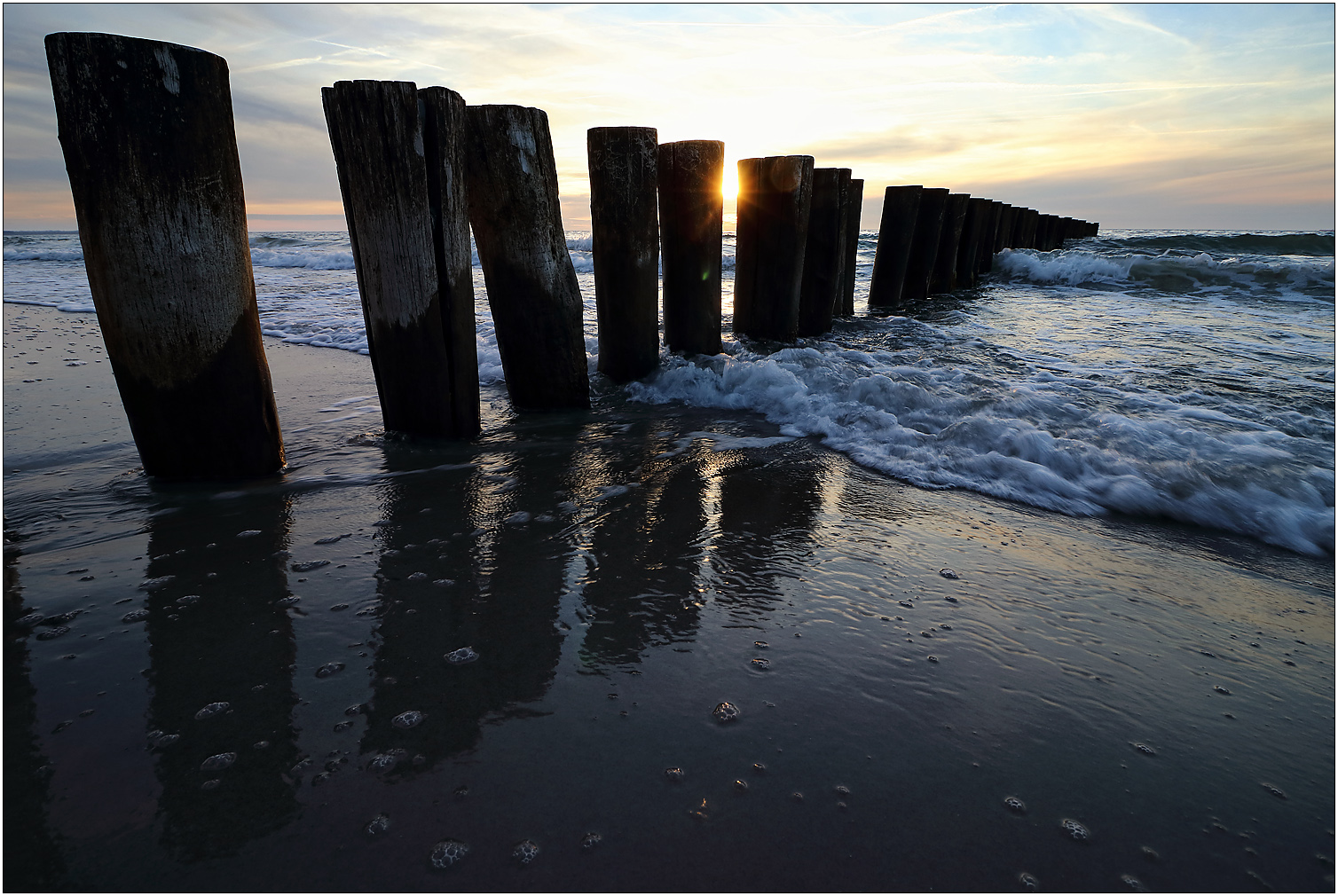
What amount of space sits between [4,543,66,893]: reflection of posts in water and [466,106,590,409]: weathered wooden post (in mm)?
2878

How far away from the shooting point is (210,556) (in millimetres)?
2447

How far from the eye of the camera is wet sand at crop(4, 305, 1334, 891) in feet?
4.35

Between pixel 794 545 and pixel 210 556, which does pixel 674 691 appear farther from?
pixel 210 556

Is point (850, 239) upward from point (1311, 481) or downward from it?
upward

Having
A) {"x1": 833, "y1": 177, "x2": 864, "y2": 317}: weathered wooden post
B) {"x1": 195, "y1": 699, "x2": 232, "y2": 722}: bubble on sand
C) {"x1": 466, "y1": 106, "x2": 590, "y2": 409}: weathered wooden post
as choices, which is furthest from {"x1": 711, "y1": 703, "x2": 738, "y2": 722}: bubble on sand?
{"x1": 833, "y1": 177, "x2": 864, "y2": 317}: weathered wooden post

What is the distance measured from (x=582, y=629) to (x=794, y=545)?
0.99 metres

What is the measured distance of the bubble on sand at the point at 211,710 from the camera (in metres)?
1.63

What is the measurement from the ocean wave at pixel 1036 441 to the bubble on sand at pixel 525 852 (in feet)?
8.82

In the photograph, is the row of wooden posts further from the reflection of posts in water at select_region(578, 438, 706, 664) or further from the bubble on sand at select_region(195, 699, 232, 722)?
the bubble on sand at select_region(195, 699, 232, 722)

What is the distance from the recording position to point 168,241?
9.05ft

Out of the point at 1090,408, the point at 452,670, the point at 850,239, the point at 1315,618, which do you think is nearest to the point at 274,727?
the point at 452,670

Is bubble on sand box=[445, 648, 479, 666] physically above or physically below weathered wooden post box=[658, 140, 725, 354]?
below

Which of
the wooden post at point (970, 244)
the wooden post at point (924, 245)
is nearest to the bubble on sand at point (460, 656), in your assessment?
the wooden post at point (924, 245)

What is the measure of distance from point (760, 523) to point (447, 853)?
1827 mm
